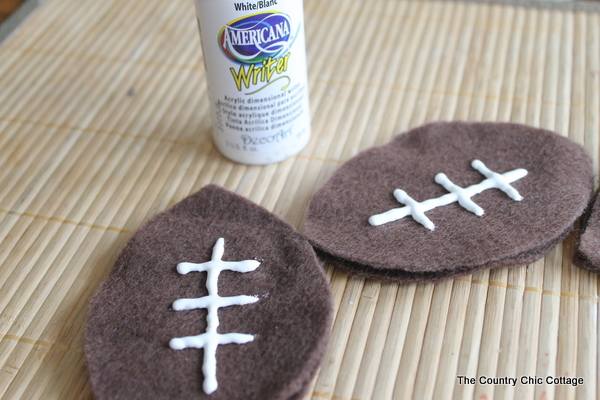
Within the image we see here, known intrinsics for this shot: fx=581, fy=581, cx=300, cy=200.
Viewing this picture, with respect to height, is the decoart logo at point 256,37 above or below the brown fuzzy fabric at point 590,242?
above

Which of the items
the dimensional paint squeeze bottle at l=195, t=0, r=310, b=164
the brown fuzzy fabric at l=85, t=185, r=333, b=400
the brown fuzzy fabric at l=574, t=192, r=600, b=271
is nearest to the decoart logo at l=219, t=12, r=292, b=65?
the dimensional paint squeeze bottle at l=195, t=0, r=310, b=164

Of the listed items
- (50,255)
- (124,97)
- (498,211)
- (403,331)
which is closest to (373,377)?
(403,331)

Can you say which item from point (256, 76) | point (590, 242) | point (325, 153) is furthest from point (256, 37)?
point (590, 242)

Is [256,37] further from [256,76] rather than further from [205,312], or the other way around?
[205,312]

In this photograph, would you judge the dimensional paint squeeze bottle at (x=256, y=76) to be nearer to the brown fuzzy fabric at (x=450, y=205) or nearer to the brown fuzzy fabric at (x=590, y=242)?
the brown fuzzy fabric at (x=450, y=205)

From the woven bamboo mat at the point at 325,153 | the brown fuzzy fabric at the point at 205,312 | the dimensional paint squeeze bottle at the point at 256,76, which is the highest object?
the dimensional paint squeeze bottle at the point at 256,76

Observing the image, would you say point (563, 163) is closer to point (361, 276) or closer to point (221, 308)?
point (361, 276)

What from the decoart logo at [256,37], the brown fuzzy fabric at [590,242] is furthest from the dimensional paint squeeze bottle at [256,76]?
the brown fuzzy fabric at [590,242]

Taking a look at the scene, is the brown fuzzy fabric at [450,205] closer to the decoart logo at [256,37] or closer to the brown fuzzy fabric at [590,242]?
the brown fuzzy fabric at [590,242]
